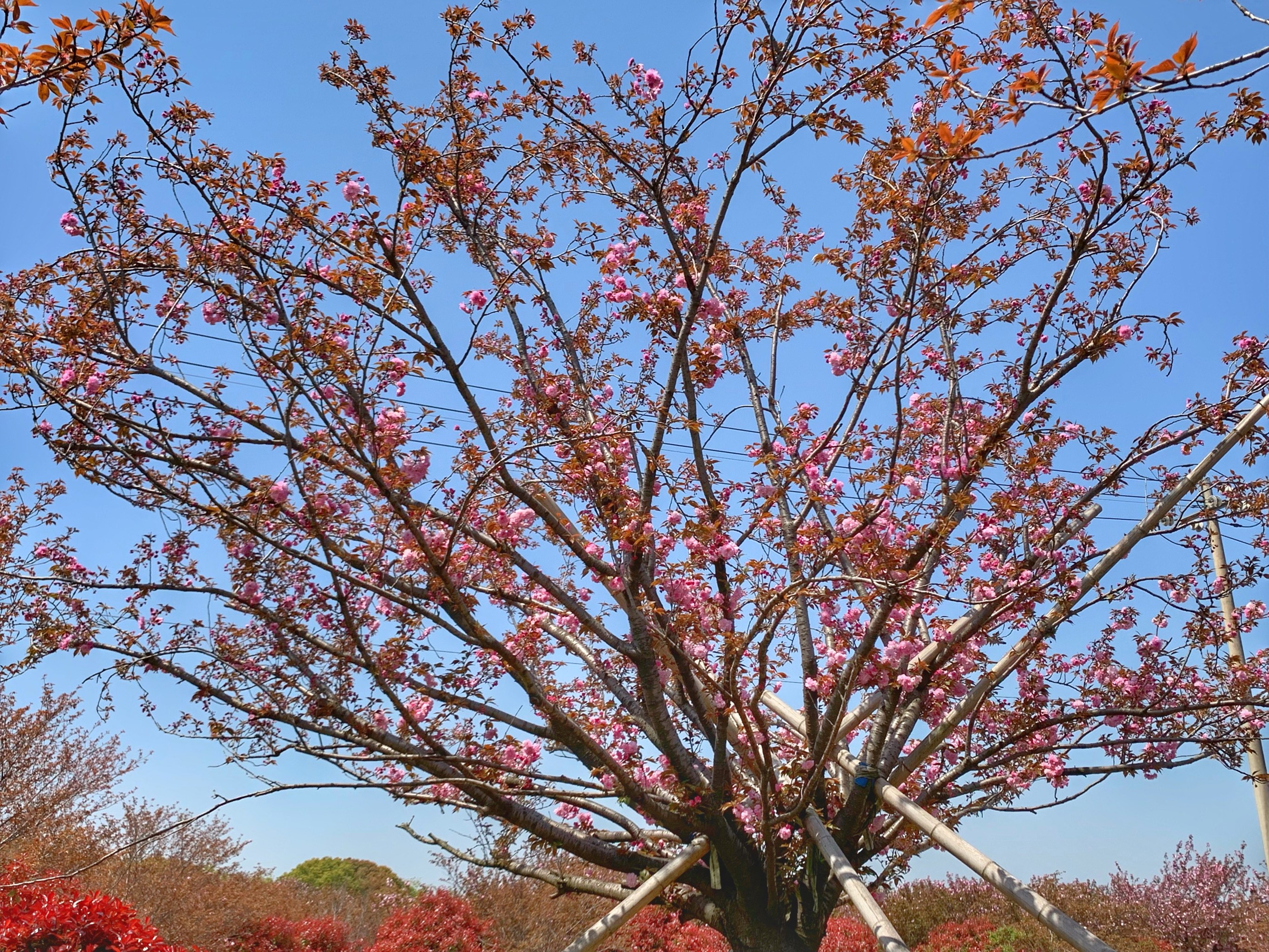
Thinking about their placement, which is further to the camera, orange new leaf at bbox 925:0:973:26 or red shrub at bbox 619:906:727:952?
red shrub at bbox 619:906:727:952

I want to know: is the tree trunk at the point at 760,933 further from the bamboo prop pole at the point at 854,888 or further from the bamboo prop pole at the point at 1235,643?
the bamboo prop pole at the point at 1235,643

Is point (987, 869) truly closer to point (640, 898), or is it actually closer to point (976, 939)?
point (640, 898)

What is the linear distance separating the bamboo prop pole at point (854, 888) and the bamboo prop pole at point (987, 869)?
518 millimetres

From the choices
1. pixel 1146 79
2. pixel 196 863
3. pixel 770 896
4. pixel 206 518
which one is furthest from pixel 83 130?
pixel 196 863

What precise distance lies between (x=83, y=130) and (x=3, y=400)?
1.59m

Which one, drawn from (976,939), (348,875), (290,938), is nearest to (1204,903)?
(976,939)

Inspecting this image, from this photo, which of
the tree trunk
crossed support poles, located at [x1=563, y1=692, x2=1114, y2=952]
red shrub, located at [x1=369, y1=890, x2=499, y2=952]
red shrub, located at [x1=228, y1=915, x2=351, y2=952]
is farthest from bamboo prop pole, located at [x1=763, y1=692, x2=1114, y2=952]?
red shrub, located at [x1=228, y1=915, x2=351, y2=952]

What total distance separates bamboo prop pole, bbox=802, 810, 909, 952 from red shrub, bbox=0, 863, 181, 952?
16.5 feet

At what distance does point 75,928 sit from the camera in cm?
611

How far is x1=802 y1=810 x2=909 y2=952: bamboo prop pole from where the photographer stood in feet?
15.8

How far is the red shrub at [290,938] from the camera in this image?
33.2ft

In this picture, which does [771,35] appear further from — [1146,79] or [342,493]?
[342,493]

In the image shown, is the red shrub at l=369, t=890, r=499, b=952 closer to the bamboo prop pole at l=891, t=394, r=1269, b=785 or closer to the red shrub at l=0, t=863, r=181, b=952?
the red shrub at l=0, t=863, r=181, b=952

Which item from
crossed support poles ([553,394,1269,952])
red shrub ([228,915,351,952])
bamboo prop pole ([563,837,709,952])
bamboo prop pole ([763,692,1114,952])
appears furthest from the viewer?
red shrub ([228,915,351,952])
